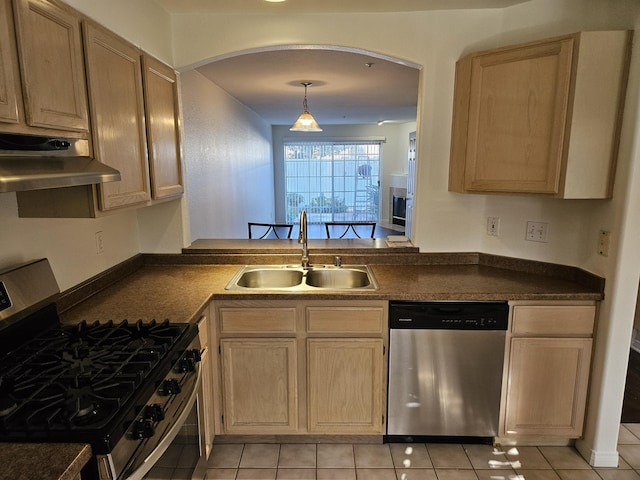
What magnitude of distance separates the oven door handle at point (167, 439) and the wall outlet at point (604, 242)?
78.1 inches

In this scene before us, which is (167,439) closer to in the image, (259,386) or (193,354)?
(193,354)

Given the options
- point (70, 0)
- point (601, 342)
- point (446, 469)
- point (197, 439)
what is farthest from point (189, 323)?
point (601, 342)

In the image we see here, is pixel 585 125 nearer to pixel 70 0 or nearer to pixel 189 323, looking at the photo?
pixel 189 323

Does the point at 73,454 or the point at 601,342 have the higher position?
the point at 73,454

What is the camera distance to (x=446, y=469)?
6.84 feet

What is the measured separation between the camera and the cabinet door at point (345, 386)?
2.13 m

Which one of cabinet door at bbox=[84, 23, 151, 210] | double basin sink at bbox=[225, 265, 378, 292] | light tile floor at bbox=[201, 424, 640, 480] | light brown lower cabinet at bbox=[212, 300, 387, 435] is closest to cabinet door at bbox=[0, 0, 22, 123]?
cabinet door at bbox=[84, 23, 151, 210]

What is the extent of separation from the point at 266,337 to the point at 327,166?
25.2 feet

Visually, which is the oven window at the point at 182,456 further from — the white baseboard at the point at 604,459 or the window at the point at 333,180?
the window at the point at 333,180

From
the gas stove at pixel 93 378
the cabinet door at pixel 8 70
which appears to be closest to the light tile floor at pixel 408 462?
the gas stove at pixel 93 378

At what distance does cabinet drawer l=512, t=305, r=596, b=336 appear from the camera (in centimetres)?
206

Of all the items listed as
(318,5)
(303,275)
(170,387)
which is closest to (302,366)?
(303,275)

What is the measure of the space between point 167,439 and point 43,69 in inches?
47.1

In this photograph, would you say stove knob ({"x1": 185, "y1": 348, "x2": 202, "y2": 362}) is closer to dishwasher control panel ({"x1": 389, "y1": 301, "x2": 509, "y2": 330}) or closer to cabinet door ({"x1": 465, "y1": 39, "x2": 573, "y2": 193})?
dishwasher control panel ({"x1": 389, "y1": 301, "x2": 509, "y2": 330})
